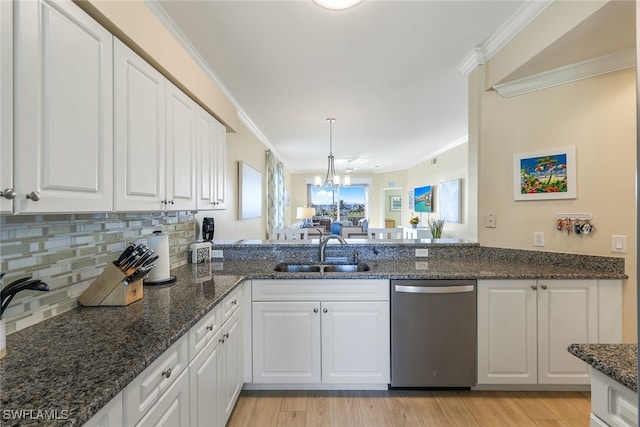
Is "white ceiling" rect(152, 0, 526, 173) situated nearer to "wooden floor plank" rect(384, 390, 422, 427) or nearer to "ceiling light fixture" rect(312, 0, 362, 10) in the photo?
"ceiling light fixture" rect(312, 0, 362, 10)

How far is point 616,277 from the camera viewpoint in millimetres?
1942

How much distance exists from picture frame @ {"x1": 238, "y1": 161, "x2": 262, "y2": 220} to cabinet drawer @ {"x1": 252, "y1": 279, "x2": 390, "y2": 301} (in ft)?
6.32

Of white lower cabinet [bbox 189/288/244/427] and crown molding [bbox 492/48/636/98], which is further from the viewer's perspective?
crown molding [bbox 492/48/636/98]

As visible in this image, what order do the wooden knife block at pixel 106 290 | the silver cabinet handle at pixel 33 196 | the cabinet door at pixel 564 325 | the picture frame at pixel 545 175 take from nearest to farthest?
1. the silver cabinet handle at pixel 33 196
2. the wooden knife block at pixel 106 290
3. the cabinet door at pixel 564 325
4. the picture frame at pixel 545 175

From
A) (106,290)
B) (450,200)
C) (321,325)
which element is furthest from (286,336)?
(450,200)

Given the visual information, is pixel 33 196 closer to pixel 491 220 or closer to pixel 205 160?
pixel 205 160

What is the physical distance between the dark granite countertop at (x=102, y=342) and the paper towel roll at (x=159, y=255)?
115 mm

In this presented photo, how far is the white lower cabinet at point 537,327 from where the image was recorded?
1.97 metres

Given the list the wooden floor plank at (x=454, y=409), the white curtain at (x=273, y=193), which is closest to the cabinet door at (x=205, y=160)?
the wooden floor plank at (x=454, y=409)

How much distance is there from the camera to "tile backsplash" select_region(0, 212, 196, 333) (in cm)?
106

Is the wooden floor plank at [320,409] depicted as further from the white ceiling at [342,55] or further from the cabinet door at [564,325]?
the white ceiling at [342,55]

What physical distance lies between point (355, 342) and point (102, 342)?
1524mm

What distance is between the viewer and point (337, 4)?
1.71m

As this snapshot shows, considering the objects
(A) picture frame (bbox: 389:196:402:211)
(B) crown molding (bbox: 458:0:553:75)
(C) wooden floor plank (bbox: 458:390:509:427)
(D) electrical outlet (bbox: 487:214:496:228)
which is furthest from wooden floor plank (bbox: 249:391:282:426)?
(A) picture frame (bbox: 389:196:402:211)
